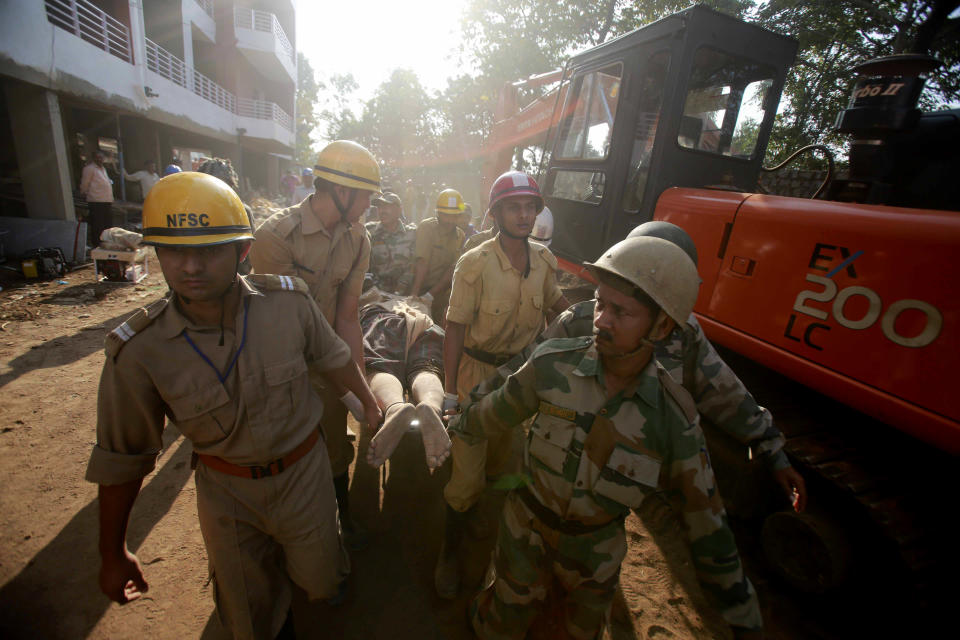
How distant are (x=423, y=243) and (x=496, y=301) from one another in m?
2.61

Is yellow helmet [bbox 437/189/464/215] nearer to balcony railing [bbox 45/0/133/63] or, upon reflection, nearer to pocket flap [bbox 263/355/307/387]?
pocket flap [bbox 263/355/307/387]

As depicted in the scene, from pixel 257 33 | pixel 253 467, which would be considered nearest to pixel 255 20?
pixel 257 33

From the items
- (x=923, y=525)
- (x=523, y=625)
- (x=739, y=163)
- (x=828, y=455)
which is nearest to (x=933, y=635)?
(x=923, y=525)

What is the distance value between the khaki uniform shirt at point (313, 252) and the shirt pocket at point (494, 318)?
82 cm

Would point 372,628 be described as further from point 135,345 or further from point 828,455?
point 828,455

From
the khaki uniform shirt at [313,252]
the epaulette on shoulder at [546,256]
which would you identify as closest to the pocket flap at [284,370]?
the khaki uniform shirt at [313,252]

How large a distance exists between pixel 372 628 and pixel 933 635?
3.02m

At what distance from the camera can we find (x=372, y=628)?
2.36 m

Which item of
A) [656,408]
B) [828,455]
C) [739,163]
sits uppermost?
[739,163]

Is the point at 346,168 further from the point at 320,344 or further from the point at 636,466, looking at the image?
the point at 636,466

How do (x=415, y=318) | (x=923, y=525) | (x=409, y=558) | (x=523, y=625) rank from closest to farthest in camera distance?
(x=523, y=625), (x=923, y=525), (x=409, y=558), (x=415, y=318)

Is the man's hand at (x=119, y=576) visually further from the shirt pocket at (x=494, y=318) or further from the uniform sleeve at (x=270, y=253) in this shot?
the shirt pocket at (x=494, y=318)

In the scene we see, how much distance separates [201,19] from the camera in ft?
55.0

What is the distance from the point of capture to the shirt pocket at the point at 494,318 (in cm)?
A: 271
